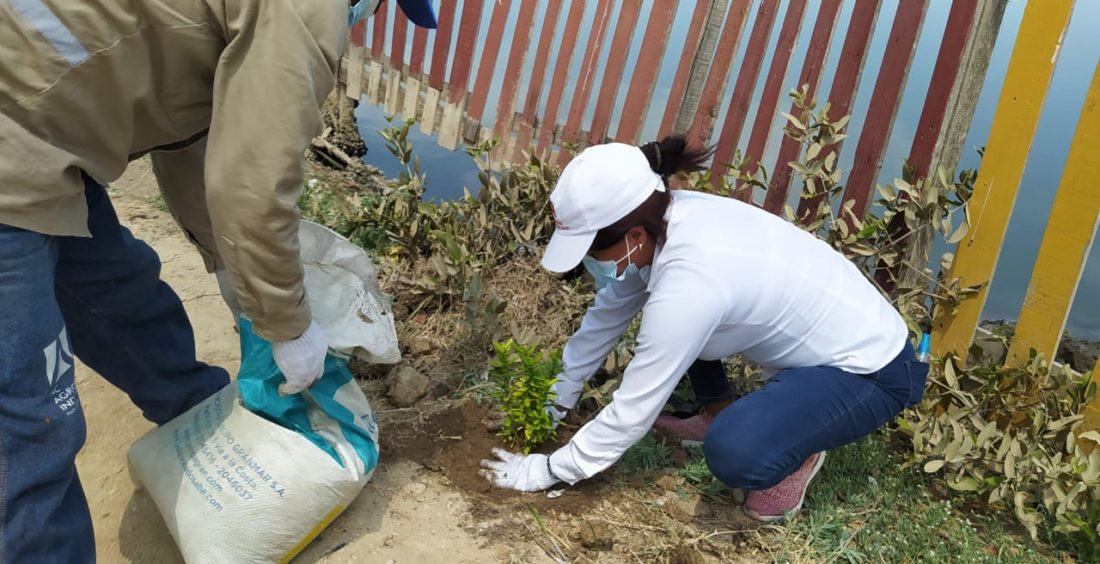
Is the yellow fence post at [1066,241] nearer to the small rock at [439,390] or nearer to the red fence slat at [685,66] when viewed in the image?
the red fence slat at [685,66]

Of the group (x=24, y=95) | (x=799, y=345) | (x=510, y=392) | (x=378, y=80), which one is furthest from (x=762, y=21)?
(x=378, y=80)

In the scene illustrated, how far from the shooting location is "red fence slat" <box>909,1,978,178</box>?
270 centimetres

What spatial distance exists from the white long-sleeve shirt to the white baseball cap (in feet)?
0.64

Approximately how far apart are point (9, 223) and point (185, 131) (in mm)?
437

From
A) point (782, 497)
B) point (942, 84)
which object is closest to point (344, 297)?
point (782, 497)

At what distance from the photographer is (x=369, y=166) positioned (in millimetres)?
6148

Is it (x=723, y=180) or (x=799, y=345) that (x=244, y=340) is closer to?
(x=799, y=345)

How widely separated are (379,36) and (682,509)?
4.36 meters

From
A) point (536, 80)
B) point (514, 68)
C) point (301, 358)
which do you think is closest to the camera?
point (301, 358)

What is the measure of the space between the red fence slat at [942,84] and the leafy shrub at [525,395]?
1557 mm

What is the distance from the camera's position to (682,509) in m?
2.46

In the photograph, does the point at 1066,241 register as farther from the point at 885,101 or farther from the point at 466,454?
the point at 466,454

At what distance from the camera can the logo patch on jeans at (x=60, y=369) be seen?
1.64 m

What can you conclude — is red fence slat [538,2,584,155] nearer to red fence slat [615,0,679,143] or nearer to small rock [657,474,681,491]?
red fence slat [615,0,679,143]
